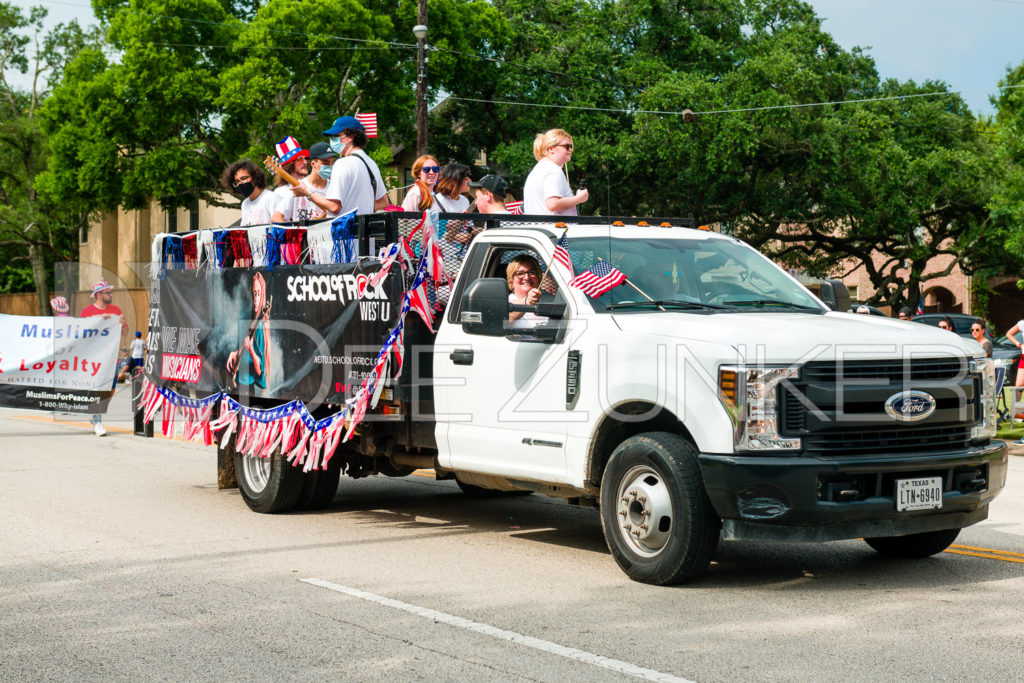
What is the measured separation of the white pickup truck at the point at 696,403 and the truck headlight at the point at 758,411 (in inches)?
0.4

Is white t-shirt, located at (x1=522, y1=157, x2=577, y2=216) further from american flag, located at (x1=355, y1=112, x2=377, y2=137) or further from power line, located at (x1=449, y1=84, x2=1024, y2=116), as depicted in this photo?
power line, located at (x1=449, y1=84, x2=1024, y2=116)

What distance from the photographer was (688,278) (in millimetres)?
7715

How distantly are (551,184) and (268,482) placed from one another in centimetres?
330

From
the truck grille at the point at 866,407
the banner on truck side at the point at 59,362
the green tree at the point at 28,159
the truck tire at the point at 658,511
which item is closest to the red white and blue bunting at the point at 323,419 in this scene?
the truck tire at the point at 658,511

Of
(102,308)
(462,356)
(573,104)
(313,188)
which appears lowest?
(462,356)

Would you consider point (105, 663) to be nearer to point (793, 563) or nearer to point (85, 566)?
point (85, 566)

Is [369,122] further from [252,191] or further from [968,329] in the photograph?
[968,329]

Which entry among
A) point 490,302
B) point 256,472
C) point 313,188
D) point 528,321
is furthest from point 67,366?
point 490,302

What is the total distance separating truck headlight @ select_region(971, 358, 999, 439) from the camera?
274 inches

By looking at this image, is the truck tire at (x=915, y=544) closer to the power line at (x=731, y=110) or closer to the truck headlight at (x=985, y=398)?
the truck headlight at (x=985, y=398)

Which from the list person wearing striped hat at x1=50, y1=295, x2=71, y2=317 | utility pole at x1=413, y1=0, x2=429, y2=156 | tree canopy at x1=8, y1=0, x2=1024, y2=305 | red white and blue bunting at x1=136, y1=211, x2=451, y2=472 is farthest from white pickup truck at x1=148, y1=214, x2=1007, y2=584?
tree canopy at x1=8, y1=0, x2=1024, y2=305

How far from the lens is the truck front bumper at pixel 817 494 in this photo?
6273mm

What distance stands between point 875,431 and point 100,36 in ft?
161

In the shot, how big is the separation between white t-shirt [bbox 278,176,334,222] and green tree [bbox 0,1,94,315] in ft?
124
